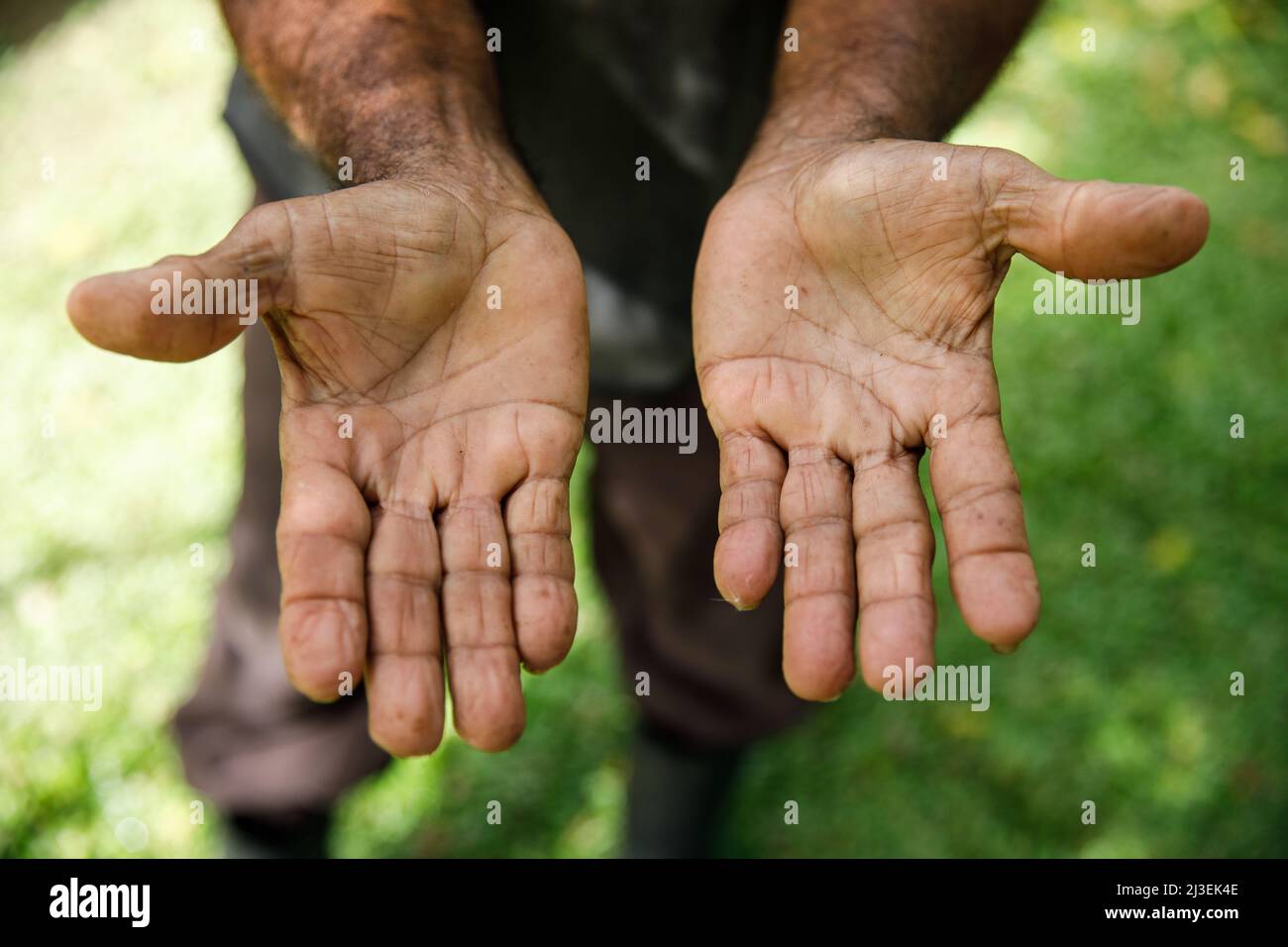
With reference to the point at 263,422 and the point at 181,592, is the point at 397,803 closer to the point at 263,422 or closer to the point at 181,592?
the point at 181,592

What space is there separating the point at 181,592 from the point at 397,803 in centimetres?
96

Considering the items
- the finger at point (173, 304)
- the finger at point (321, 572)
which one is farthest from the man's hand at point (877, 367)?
the finger at point (173, 304)

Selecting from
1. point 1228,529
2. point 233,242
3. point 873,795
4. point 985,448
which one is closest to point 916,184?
point 985,448

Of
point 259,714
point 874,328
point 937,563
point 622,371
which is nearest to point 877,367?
point 874,328

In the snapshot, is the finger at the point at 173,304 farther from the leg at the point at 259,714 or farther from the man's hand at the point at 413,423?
the leg at the point at 259,714

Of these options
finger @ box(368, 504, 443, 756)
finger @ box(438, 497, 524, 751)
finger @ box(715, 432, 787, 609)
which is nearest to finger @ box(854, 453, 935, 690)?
finger @ box(715, 432, 787, 609)

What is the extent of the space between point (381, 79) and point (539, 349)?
1.96 ft

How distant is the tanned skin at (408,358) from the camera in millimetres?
1499

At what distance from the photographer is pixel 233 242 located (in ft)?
4.90

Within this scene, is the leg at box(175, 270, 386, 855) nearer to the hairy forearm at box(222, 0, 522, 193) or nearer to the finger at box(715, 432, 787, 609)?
the hairy forearm at box(222, 0, 522, 193)

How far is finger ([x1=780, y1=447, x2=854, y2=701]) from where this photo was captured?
1.54 m

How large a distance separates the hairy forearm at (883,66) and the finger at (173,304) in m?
0.99

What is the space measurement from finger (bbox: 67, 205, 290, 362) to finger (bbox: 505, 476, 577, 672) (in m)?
0.49
